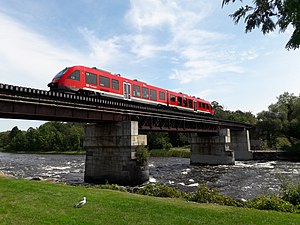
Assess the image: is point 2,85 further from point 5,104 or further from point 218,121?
point 218,121

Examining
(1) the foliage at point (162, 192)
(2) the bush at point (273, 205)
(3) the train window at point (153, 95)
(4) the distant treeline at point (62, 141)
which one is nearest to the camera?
(2) the bush at point (273, 205)

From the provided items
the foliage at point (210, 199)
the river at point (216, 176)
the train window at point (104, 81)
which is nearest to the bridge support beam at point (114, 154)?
the river at point (216, 176)

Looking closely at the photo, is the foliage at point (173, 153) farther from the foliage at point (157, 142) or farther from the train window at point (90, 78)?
the train window at point (90, 78)

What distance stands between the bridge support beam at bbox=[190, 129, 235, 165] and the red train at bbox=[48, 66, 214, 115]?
15.0 m

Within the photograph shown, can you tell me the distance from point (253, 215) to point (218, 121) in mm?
43615

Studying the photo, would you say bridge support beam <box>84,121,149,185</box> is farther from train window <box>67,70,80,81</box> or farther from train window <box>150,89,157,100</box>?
train window <box>150,89,157,100</box>

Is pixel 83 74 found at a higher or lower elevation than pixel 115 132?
higher

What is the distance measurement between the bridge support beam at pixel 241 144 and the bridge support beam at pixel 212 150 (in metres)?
11.0

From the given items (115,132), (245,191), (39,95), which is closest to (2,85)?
(39,95)

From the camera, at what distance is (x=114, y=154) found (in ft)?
89.8

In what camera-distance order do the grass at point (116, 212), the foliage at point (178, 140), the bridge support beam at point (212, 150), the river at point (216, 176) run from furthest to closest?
the foliage at point (178, 140)
the bridge support beam at point (212, 150)
the river at point (216, 176)
the grass at point (116, 212)

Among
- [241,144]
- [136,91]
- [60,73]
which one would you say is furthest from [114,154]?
[241,144]

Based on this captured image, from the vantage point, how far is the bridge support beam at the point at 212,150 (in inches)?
1992

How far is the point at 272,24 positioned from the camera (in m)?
5.66
